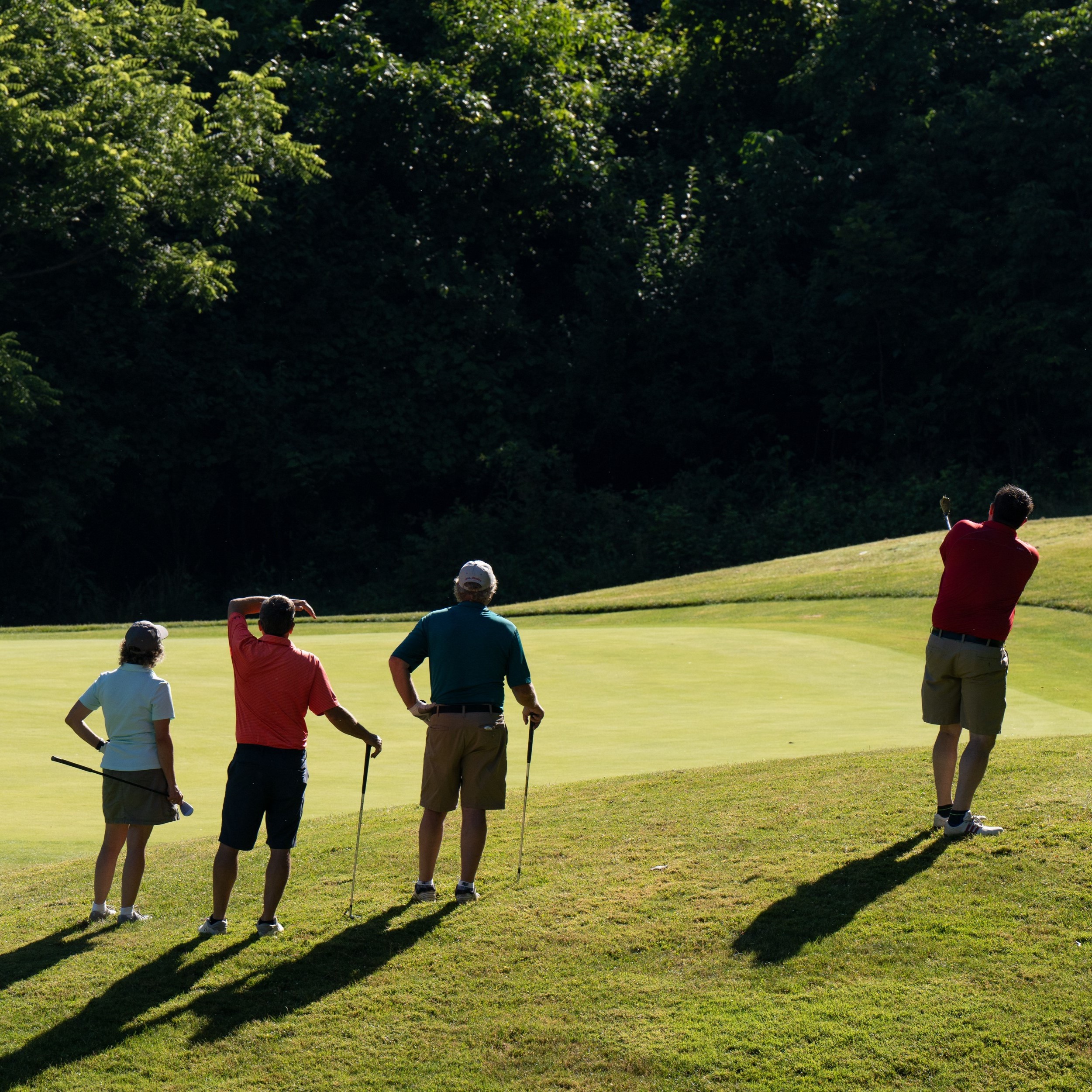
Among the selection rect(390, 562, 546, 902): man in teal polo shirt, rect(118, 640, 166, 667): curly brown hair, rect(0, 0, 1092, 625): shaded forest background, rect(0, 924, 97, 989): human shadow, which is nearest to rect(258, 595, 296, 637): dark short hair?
rect(390, 562, 546, 902): man in teal polo shirt

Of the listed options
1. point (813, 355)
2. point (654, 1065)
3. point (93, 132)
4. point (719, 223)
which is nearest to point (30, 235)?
point (93, 132)

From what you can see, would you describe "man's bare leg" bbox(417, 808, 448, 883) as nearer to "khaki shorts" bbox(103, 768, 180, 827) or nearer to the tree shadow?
the tree shadow

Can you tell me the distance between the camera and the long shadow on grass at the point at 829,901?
6.32m

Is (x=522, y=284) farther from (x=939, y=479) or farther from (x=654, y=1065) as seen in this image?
(x=654, y=1065)

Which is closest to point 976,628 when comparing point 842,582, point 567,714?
point 567,714

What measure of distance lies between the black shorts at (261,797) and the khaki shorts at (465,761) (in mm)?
666

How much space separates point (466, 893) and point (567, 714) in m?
5.39

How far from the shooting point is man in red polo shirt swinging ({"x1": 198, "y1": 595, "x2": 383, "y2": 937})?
6.75 m

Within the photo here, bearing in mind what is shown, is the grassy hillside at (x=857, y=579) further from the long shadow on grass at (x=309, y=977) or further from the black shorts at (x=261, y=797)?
the black shorts at (x=261, y=797)

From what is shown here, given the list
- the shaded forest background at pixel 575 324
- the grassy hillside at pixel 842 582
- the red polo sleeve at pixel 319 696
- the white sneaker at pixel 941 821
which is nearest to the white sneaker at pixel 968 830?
the white sneaker at pixel 941 821

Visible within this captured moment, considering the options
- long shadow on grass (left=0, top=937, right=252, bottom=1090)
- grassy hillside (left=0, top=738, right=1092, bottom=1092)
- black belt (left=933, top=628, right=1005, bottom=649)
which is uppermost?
black belt (left=933, top=628, right=1005, bottom=649)

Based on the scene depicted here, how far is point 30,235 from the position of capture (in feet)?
99.9

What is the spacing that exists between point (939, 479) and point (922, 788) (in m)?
27.3

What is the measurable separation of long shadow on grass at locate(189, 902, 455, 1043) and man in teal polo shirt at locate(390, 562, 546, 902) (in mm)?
426
